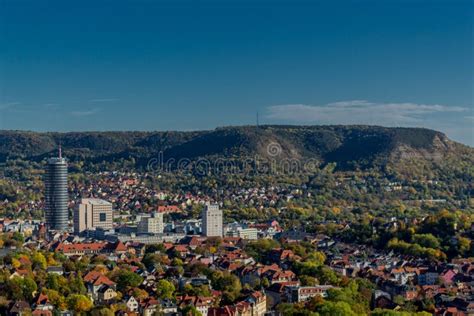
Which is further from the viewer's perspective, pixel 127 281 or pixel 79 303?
pixel 127 281

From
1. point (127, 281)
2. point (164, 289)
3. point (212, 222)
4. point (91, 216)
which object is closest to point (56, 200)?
point (91, 216)

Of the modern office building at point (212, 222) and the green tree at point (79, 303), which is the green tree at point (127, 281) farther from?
the modern office building at point (212, 222)

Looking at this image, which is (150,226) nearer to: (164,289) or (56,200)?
(56,200)

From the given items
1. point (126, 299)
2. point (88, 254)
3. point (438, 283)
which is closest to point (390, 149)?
point (88, 254)

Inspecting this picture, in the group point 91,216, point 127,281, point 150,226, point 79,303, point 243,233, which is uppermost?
point 79,303

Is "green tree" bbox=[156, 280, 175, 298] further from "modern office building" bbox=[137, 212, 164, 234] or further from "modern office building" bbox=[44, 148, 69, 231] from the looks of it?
"modern office building" bbox=[44, 148, 69, 231]

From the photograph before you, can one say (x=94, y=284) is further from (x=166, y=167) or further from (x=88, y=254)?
(x=166, y=167)

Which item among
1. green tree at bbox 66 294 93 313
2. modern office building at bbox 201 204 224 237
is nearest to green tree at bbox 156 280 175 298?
green tree at bbox 66 294 93 313

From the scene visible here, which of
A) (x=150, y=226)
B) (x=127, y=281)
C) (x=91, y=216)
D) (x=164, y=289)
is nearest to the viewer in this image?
(x=164, y=289)
